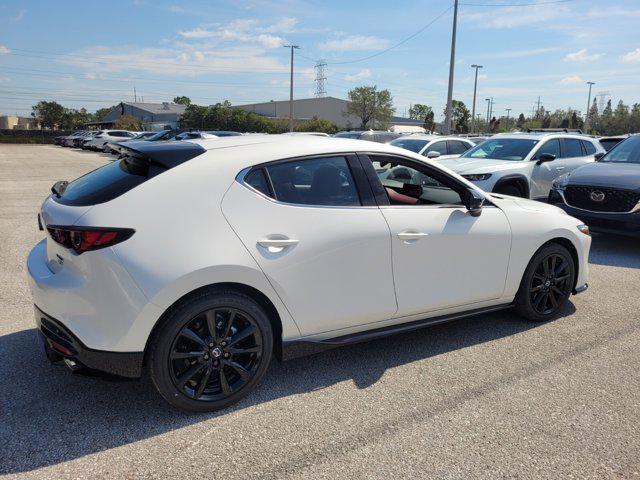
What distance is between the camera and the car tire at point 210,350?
2.81 m

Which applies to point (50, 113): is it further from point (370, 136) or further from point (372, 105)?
point (370, 136)

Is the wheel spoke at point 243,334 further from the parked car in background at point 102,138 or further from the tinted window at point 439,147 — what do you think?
the parked car in background at point 102,138

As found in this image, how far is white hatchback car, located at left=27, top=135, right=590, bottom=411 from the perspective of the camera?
8.95ft

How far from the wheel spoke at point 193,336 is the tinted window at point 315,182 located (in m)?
0.96

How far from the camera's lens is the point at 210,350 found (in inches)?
116

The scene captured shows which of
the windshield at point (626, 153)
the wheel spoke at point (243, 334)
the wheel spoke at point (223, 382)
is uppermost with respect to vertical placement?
the windshield at point (626, 153)

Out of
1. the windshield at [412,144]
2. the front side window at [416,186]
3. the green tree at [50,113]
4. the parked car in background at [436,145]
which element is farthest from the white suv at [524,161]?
the green tree at [50,113]

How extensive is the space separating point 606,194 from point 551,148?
124 inches

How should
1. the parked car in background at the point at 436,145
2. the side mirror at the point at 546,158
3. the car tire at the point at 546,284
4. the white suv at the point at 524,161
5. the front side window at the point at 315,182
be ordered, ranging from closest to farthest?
the front side window at the point at 315,182, the car tire at the point at 546,284, the white suv at the point at 524,161, the side mirror at the point at 546,158, the parked car in background at the point at 436,145

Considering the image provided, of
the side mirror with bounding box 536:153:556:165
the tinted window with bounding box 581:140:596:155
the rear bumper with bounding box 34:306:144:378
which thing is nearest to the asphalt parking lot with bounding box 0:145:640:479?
the rear bumper with bounding box 34:306:144:378

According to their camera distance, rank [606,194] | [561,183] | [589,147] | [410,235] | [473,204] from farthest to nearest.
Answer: [589,147], [561,183], [606,194], [473,204], [410,235]

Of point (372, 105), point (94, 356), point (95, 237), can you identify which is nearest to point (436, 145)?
point (95, 237)

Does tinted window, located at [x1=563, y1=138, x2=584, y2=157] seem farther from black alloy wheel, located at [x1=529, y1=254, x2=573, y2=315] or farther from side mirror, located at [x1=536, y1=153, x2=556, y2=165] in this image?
black alloy wheel, located at [x1=529, y1=254, x2=573, y2=315]

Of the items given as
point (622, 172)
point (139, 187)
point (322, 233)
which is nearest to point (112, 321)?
point (139, 187)
